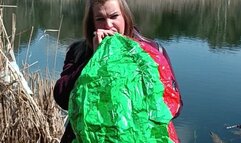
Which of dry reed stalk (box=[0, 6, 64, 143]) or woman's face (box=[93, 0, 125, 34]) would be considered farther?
dry reed stalk (box=[0, 6, 64, 143])

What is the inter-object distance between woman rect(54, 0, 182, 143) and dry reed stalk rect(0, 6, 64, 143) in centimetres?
114

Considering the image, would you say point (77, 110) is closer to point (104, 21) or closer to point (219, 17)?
point (104, 21)

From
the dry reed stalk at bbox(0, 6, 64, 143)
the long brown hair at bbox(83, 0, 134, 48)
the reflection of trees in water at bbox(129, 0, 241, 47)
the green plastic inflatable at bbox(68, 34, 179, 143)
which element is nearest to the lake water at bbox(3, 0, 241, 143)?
the reflection of trees in water at bbox(129, 0, 241, 47)

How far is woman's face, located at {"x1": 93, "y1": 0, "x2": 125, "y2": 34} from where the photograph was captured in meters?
1.57

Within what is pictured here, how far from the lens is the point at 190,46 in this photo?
16875 mm

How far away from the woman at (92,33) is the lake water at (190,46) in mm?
1651

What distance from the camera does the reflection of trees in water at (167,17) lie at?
19.4 meters

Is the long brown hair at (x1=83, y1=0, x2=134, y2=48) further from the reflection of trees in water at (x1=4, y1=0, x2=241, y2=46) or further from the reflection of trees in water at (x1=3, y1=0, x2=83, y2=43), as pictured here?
the reflection of trees in water at (x1=4, y1=0, x2=241, y2=46)

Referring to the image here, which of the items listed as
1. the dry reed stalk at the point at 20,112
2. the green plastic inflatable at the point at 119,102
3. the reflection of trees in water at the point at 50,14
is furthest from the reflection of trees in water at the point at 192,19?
the green plastic inflatable at the point at 119,102

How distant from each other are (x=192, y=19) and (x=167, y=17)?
4.43 feet

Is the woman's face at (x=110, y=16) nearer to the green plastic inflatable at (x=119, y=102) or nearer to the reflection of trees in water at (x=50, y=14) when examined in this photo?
the green plastic inflatable at (x=119, y=102)

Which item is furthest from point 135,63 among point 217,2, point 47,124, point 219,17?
point 217,2

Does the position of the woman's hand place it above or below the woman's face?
below

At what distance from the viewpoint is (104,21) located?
158 cm
